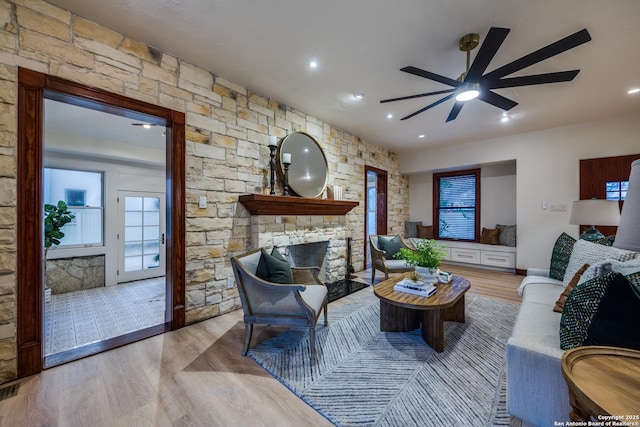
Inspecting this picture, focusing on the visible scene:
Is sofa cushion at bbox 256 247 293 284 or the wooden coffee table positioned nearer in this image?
the wooden coffee table

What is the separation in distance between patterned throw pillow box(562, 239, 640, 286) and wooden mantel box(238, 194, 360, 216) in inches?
107

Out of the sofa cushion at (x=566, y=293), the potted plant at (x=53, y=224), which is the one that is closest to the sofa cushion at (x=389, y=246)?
the sofa cushion at (x=566, y=293)

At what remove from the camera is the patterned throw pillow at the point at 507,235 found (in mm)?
5195

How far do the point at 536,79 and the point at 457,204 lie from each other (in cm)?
441

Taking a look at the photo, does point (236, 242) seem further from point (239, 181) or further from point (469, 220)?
point (469, 220)

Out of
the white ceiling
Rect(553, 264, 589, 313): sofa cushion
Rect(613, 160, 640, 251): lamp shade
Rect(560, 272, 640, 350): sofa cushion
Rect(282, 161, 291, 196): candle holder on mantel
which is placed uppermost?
the white ceiling

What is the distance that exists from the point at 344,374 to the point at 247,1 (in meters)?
2.81

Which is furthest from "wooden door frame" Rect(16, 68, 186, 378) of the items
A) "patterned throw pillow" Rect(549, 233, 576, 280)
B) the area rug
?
"patterned throw pillow" Rect(549, 233, 576, 280)

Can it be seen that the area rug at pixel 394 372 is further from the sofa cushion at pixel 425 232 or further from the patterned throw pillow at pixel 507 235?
the sofa cushion at pixel 425 232

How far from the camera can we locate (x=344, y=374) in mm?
1897

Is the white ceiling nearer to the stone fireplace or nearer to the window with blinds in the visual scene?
the stone fireplace

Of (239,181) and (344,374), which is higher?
(239,181)

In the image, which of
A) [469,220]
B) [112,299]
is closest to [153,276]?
[112,299]

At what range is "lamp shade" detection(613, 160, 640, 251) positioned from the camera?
836 mm
